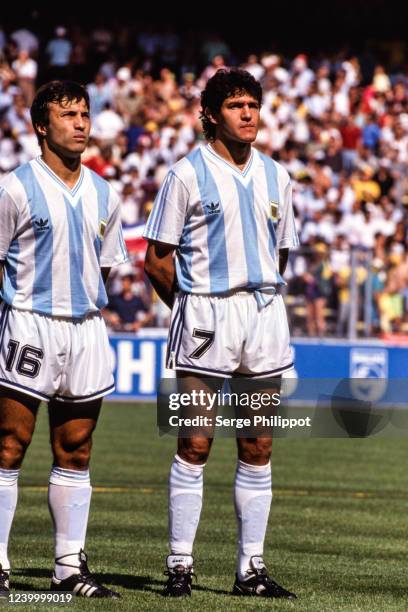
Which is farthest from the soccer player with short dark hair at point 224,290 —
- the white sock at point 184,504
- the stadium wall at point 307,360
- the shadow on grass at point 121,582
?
the stadium wall at point 307,360

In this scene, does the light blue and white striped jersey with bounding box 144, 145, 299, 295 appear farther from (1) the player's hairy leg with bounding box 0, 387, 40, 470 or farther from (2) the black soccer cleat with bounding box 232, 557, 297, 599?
(2) the black soccer cleat with bounding box 232, 557, 297, 599

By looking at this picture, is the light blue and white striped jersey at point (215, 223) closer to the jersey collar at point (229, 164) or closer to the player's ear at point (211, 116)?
the jersey collar at point (229, 164)

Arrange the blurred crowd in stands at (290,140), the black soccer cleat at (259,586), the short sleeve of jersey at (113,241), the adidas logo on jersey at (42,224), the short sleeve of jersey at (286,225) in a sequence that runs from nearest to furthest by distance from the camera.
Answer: the adidas logo on jersey at (42,224)
the black soccer cleat at (259,586)
the short sleeve of jersey at (113,241)
the short sleeve of jersey at (286,225)
the blurred crowd in stands at (290,140)

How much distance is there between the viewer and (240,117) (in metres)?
6.82

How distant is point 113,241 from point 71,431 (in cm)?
91

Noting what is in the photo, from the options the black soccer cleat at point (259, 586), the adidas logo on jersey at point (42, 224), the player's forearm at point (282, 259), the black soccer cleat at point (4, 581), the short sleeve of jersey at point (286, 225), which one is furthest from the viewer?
the player's forearm at point (282, 259)

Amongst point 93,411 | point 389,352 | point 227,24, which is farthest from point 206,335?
point 227,24

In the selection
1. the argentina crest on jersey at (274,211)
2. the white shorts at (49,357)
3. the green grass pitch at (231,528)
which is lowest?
the green grass pitch at (231,528)

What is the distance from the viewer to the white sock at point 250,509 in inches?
269

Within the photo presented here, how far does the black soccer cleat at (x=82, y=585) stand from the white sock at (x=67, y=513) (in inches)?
0.8

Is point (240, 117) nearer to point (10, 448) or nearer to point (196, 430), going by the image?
point (196, 430)

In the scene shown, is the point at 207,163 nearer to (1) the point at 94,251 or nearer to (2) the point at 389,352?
(1) the point at 94,251

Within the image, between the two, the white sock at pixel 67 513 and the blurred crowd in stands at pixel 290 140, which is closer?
the white sock at pixel 67 513

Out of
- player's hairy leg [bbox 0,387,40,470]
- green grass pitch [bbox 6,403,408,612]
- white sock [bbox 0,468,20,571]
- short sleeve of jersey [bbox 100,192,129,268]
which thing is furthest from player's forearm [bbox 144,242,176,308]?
green grass pitch [bbox 6,403,408,612]
